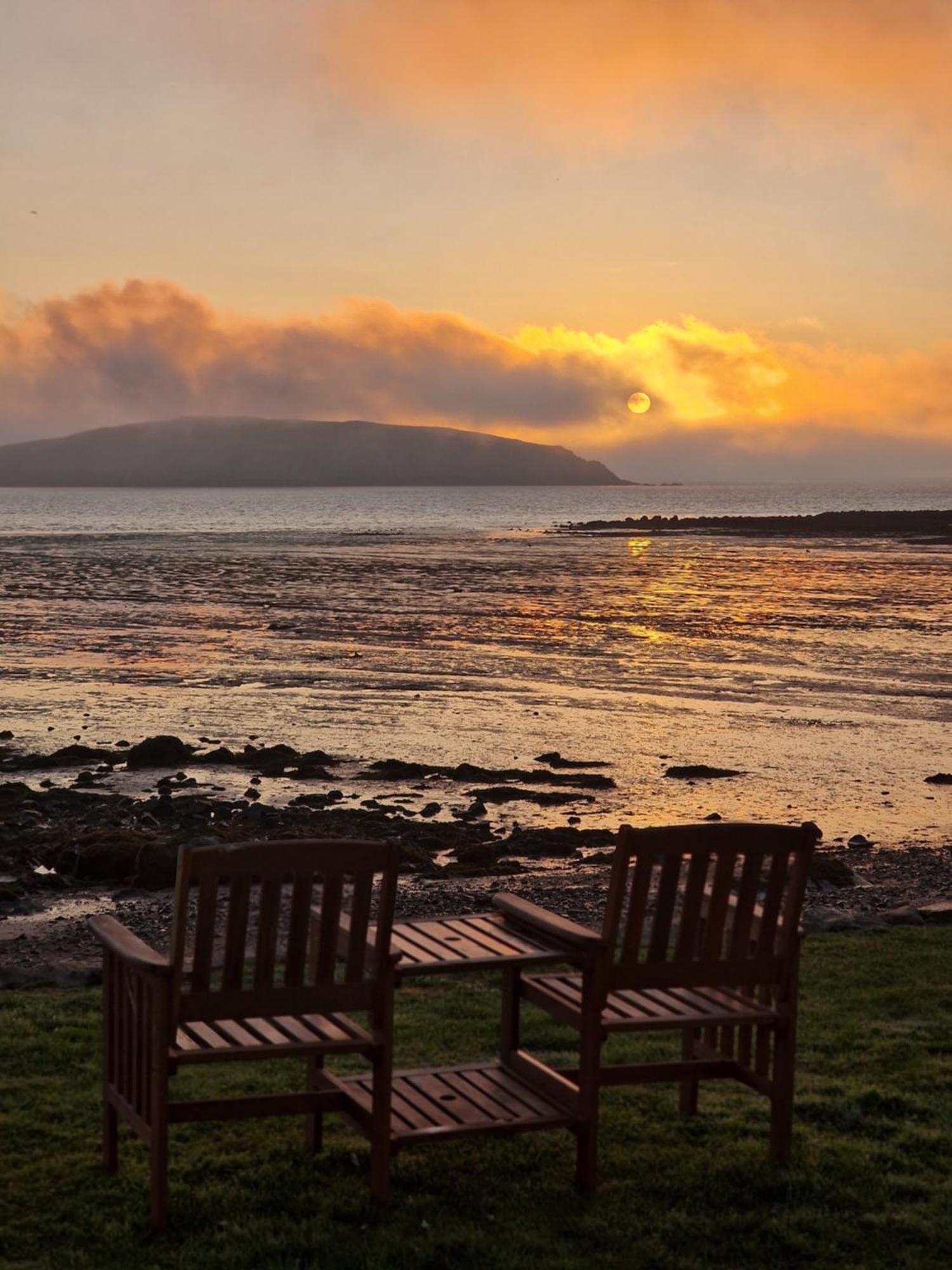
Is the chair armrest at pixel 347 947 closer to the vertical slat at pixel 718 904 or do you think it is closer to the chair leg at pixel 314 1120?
the chair leg at pixel 314 1120

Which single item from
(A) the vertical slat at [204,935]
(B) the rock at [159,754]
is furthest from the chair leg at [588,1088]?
(B) the rock at [159,754]

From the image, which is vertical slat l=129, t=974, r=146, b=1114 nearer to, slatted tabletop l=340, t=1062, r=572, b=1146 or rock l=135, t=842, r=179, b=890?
slatted tabletop l=340, t=1062, r=572, b=1146

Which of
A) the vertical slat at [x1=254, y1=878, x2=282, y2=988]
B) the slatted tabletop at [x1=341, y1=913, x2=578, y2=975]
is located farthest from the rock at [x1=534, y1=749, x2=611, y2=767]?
the vertical slat at [x1=254, y1=878, x2=282, y2=988]

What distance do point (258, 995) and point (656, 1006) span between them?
1.67m

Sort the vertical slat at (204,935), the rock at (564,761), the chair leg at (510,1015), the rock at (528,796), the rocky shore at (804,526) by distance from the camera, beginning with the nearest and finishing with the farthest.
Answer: the vertical slat at (204,935) → the chair leg at (510,1015) → the rock at (528,796) → the rock at (564,761) → the rocky shore at (804,526)

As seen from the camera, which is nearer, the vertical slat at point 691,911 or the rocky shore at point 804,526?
the vertical slat at point 691,911

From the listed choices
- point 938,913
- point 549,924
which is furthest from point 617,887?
point 938,913

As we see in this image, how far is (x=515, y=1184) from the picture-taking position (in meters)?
6.03

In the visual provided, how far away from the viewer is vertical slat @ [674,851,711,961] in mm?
5949

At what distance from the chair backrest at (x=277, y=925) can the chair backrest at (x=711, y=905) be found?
0.94 m

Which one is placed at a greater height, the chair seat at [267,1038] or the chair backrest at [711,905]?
the chair backrest at [711,905]

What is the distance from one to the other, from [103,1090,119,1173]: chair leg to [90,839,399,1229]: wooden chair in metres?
0.12

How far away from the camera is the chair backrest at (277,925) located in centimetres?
541

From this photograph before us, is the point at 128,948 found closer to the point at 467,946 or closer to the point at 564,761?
the point at 467,946
